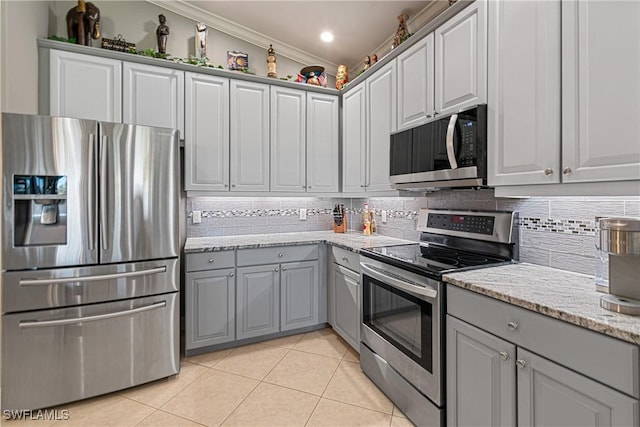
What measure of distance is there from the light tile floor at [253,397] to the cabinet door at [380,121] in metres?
1.54

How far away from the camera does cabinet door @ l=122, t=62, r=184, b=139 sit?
2.54 metres

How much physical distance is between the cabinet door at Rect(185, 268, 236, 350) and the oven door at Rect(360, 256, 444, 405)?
1162 mm

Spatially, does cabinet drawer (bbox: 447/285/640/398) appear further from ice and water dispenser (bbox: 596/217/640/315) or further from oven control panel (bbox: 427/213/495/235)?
oven control panel (bbox: 427/213/495/235)

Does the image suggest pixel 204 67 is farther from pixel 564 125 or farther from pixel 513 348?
pixel 513 348

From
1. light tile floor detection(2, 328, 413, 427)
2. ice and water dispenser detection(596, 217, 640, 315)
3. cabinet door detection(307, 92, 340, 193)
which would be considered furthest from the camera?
cabinet door detection(307, 92, 340, 193)

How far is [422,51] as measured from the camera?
220 cm

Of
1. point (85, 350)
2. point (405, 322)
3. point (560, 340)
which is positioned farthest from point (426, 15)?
point (85, 350)

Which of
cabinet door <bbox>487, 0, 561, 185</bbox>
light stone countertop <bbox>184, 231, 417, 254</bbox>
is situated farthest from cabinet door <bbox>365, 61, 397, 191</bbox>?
cabinet door <bbox>487, 0, 561, 185</bbox>

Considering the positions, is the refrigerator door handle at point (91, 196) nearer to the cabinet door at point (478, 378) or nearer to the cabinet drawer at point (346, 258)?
the cabinet drawer at point (346, 258)

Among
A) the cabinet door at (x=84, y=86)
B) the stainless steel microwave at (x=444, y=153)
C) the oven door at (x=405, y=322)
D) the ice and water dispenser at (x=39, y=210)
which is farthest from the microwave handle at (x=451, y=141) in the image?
the cabinet door at (x=84, y=86)

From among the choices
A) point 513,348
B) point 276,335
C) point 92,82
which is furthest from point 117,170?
point 513,348

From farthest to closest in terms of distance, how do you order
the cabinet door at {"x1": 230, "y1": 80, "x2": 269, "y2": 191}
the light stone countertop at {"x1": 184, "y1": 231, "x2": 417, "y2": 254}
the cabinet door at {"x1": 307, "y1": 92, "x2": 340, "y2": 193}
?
1. the cabinet door at {"x1": 307, "y1": 92, "x2": 340, "y2": 193}
2. the cabinet door at {"x1": 230, "y1": 80, "x2": 269, "y2": 191}
3. the light stone countertop at {"x1": 184, "y1": 231, "x2": 417, "y2": 254}

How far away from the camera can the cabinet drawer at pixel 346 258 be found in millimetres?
2502

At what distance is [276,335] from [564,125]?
2660mm
